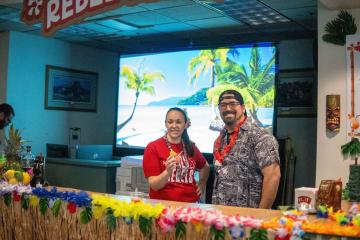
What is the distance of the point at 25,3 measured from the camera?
2922mm

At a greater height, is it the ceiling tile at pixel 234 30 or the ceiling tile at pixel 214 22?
the ceiling tile at pixel 234 30

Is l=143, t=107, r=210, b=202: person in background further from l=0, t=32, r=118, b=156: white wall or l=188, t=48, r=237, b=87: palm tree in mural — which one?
l=0, t=32, r=118, b=156: white wall

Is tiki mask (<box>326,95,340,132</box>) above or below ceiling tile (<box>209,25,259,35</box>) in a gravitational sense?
below

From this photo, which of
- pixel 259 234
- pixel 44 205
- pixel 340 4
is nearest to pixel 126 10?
pixel 340 4

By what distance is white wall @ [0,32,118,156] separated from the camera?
5.71 m

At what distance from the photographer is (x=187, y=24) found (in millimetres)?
5277

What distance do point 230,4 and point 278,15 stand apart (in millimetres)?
721

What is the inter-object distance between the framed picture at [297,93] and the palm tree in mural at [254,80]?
588mm

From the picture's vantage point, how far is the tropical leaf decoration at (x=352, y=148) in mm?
3312

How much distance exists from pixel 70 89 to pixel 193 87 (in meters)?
1.93

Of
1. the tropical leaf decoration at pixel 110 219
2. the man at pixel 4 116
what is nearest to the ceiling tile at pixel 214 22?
the man at pixel 4 116

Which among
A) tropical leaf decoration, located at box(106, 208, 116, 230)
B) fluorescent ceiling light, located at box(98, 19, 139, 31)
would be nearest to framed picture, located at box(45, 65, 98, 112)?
fluorescent ceiling light, located at box(98, 19, 139, 31)

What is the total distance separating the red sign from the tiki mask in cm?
193

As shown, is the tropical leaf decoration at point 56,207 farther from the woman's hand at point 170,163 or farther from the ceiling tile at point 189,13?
the ceiling tile at point 189,13
